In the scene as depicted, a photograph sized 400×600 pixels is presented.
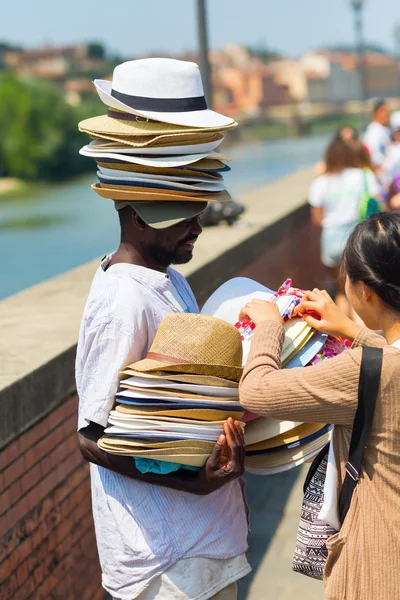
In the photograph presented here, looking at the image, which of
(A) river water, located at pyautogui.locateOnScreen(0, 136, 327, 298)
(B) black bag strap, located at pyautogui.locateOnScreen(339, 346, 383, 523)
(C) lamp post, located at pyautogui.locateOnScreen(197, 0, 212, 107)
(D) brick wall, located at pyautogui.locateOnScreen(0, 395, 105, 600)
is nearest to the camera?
(B) black bag strap, located at pyautogui.locateOnScreen(339, 346, 383, 523)

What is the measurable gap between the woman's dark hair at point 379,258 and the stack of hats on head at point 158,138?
1.36ft

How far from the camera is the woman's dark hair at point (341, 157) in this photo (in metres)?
7.30

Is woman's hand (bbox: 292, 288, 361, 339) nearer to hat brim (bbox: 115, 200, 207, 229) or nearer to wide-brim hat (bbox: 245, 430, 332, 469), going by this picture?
wide-brim hat (bbox: 245, 430, 332, 469)

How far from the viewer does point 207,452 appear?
6.91ft

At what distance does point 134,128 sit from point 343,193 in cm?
530

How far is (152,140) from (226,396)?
2.01ft

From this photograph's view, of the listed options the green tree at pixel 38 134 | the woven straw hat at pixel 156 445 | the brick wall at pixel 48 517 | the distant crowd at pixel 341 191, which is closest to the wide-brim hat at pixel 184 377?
the woven straw hat at pixel 156 445

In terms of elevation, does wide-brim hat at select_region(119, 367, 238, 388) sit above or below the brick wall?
above

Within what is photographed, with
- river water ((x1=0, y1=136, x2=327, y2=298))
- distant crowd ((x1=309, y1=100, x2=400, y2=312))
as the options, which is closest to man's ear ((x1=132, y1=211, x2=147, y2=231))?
river water ((x1=0, y1=136, x2=327, y2=298))

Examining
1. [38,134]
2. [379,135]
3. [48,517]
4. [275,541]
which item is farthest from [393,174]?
[38,134]

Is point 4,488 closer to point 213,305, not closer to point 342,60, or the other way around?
point 213,305

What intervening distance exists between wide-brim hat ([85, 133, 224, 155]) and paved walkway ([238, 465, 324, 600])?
2.52m

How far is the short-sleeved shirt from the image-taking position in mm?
7301

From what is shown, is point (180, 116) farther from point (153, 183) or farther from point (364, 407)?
point (364, 407)
